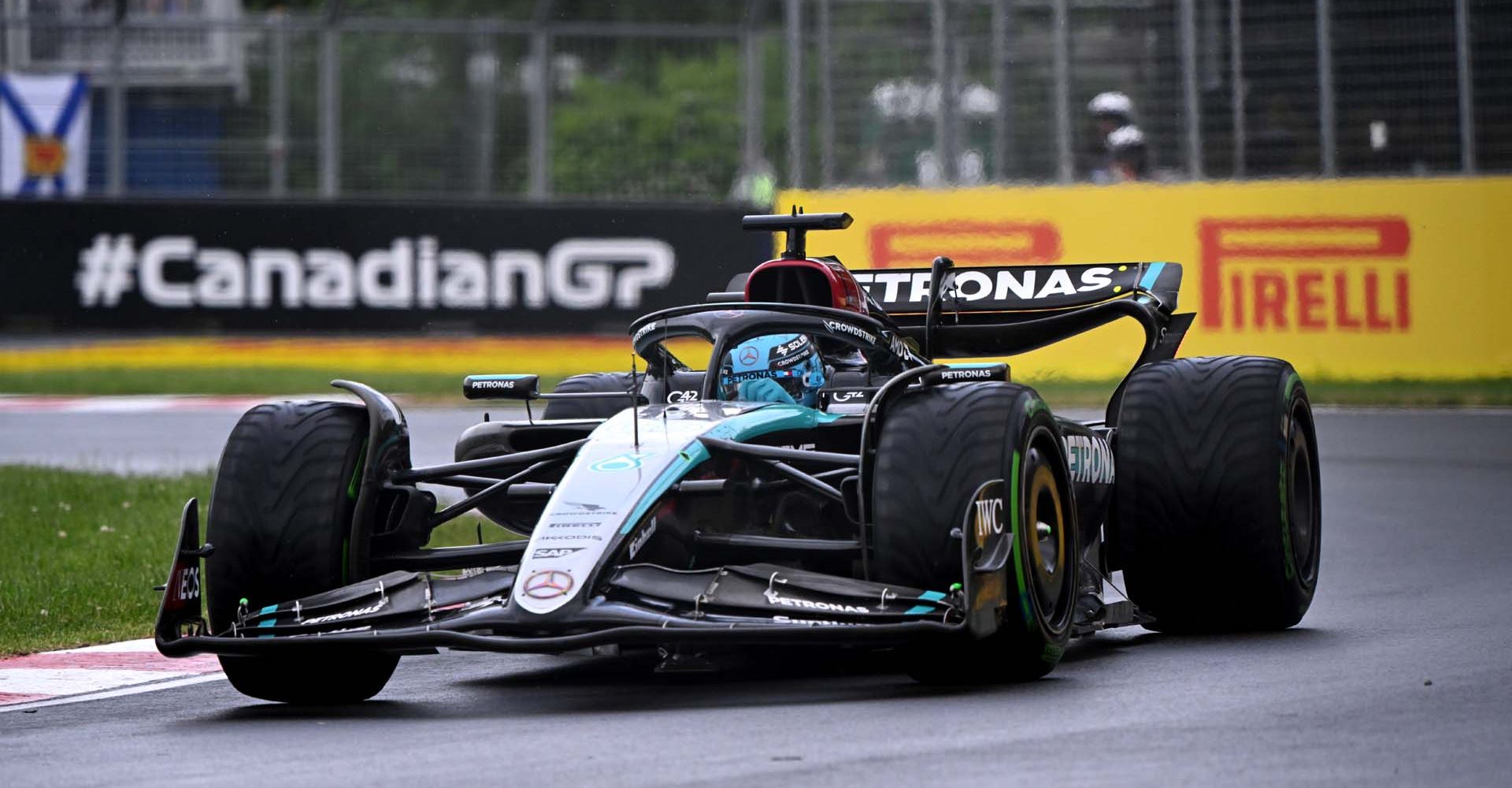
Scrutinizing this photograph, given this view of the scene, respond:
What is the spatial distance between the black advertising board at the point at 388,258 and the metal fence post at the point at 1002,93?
2407 millimetres

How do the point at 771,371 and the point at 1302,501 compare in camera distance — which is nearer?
the point at 771,371

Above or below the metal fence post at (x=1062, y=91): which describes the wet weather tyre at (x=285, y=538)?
below

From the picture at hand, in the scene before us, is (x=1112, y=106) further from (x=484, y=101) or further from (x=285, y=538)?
(x=285, y=538)

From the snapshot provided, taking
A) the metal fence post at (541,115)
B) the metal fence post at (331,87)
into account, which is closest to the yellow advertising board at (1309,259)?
the metal fence post at (541,115)

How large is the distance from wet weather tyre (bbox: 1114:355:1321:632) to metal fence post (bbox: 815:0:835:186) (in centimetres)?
1259

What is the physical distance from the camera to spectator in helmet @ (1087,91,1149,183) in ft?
63.0

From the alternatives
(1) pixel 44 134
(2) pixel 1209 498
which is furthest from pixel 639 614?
(1) pixel 44 134

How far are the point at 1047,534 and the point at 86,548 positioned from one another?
6083 millimetres

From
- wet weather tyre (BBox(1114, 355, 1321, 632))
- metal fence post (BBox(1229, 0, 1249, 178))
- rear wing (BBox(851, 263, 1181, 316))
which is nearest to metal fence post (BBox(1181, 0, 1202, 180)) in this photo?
metal fence post (BBox(1229, 0, 1249, 178))

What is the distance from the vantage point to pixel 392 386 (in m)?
20.2

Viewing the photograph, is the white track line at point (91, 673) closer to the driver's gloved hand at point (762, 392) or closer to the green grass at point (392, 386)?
the driver's gloved hand at point (762, 392)

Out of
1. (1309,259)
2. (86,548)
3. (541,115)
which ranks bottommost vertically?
(86,548)

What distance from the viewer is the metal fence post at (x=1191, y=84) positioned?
19359 mm

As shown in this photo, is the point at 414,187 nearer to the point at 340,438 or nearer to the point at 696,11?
the point at 696,11
